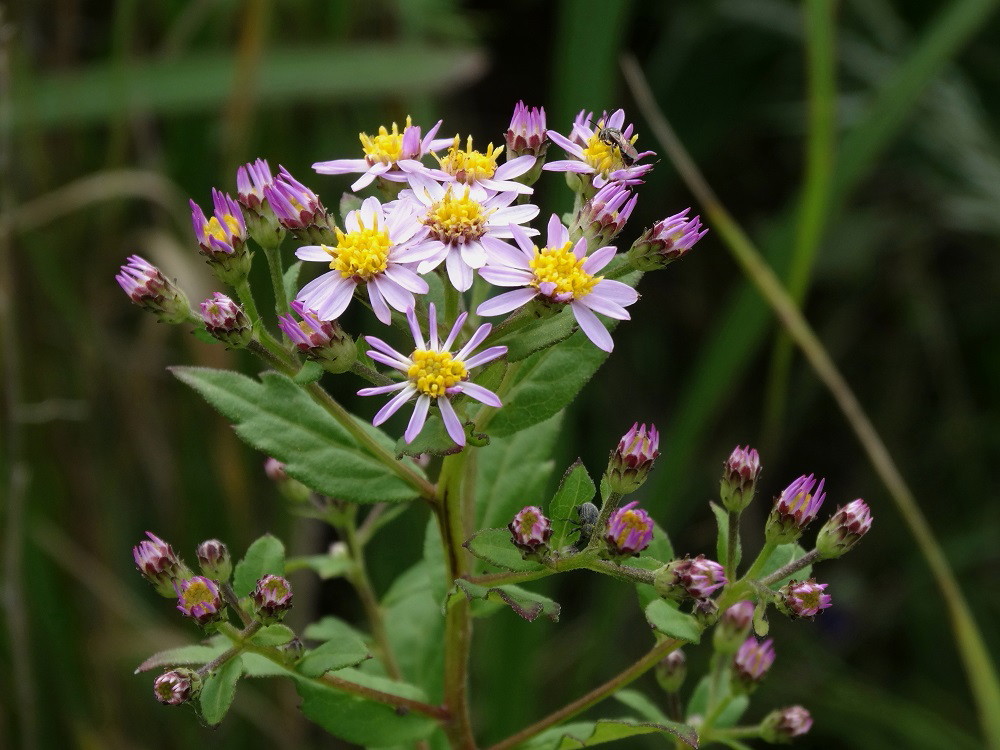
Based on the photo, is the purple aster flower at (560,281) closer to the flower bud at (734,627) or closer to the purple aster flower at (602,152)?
the purple aster flower at (602,152)

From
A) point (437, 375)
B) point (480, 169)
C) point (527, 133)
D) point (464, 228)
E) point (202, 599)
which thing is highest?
point (527, 133)

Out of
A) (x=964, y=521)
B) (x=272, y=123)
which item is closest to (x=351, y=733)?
(x=272, y=123)

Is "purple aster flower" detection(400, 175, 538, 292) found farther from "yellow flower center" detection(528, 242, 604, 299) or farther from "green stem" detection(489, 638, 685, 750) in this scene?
"green stem" detection(489, 638, 685, 750)

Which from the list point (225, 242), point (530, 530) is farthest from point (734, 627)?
point (225, 242)

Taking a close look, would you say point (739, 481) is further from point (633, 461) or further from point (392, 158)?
point (392, 158)

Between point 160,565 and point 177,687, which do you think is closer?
point 177,687

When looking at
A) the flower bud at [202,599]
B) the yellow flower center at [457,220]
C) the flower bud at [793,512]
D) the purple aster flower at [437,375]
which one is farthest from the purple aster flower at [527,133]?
the flower bud at [202,599]

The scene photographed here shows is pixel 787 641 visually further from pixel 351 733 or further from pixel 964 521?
pixel 351 733

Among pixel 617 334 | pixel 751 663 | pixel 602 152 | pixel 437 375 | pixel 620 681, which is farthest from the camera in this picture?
pixel 617 334

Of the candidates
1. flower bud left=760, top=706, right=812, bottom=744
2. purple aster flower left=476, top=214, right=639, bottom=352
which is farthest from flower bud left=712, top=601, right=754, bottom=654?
purple aster flower left=476, top=214, right=639, bottom=352
